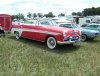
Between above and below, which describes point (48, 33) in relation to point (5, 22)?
below

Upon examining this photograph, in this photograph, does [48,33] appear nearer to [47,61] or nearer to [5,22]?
[47,61]

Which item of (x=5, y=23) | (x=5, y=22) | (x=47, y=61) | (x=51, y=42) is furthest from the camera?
(x=5, y=22)

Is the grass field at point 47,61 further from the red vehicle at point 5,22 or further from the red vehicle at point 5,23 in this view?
the red vehicle at point 5,22

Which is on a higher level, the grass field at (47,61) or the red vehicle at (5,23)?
the red vehicle at (5,23)

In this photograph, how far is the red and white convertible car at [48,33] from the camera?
36.5 ft

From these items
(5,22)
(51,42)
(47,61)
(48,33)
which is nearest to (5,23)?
(5,22)

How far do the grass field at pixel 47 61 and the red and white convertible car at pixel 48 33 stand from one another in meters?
0.50

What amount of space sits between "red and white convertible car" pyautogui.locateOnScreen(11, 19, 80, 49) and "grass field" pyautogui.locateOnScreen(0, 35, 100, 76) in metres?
0.50

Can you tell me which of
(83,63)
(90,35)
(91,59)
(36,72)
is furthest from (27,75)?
(90,35)

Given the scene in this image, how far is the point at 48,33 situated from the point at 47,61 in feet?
8.74

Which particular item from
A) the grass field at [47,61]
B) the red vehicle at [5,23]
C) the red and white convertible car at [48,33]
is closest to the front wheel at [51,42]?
the red and white convertible car at [48,33]

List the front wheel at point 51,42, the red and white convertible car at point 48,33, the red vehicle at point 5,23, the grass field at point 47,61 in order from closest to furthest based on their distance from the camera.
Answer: the grass field at point 47,61 → the red and white convertible car at point 48,33 → the front wheel at point 51,42 → the red vehicle at point 5,23

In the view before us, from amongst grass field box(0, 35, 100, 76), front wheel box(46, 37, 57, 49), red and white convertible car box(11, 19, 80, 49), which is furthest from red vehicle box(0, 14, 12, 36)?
front wheel box(46, 37, 57, 49)

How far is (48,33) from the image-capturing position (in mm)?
11648
